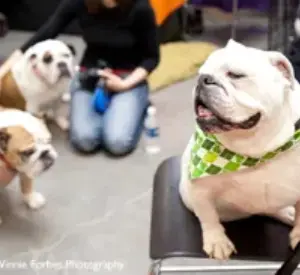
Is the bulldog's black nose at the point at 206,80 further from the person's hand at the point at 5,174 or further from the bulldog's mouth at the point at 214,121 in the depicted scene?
the person's hand at the point at 5,174

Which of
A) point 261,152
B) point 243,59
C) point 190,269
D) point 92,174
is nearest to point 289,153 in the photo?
point 261,152

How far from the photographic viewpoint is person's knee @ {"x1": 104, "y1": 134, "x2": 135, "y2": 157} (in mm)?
2299

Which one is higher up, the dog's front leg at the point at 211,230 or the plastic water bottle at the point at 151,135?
the dog's front leg at the point at 211,230

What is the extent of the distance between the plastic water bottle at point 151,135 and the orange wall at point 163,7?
621 millimetres

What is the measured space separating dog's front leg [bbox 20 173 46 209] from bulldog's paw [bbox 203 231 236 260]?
86 cm

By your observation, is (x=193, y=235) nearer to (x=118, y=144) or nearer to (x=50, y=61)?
(x=118, y=144)

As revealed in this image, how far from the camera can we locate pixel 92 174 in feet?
7.30

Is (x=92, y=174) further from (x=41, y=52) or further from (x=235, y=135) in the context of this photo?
(x=235, y=135)

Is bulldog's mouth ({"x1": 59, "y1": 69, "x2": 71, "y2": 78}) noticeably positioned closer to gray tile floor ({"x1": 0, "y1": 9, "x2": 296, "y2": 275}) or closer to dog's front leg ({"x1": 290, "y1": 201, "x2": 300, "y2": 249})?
gray tile floor ({"x1": 0, "y1": 9, "x2": 296, "y2": 275})

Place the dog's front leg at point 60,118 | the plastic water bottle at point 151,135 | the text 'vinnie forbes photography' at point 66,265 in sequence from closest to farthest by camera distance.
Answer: the text 'vinnie forbes photography' at point 66,265
the plastic water bottle at point 151,135
the dog's front leg at point 60,118

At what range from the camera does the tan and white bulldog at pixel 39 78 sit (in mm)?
2248

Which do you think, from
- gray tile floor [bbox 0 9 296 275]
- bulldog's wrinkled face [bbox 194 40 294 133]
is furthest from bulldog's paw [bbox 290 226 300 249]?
gray tile floor [bbox 0 9 296 275]

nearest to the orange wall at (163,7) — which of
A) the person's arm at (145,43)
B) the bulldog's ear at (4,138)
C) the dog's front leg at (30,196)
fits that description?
the person's arm at (145,43)

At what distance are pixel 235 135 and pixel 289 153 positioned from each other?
0.35ft
